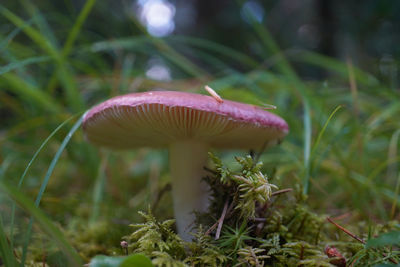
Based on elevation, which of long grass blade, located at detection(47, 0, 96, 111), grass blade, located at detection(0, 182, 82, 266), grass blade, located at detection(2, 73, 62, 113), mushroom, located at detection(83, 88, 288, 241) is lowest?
grass blade, located at detection(0, 182, 82, 266)

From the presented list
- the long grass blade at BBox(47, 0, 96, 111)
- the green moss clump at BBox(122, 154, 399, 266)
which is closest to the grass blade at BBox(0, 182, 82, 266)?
the green moss clump at BBox(122, 154, 399, 266)

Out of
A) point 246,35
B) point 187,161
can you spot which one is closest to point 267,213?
point 187,161

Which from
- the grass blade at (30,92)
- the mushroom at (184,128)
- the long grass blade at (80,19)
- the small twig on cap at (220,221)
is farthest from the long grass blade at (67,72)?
the small twig on cap at (220,221)

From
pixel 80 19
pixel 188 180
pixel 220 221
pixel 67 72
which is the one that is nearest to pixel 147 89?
pixel 67 72

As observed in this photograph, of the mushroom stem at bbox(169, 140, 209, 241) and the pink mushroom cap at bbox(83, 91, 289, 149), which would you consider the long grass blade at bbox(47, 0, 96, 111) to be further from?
the mushroom stem at bbox(169, 140, 209, 241)

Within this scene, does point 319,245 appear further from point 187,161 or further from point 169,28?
Answer: point 169,28

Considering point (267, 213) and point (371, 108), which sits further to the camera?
point (371, 108)

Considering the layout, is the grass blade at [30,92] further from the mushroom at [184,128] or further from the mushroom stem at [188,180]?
the mushroom stem at [188,180]

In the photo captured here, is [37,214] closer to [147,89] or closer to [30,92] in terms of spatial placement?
[30,92]
